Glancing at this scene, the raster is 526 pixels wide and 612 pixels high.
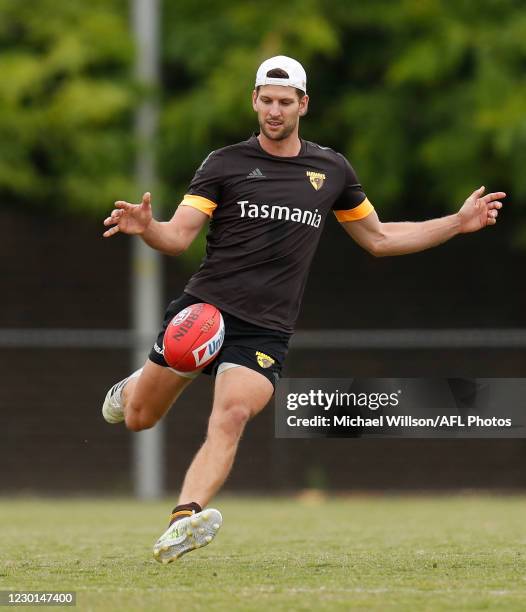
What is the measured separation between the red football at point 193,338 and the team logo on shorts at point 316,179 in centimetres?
93

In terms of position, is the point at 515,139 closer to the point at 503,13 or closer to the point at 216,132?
the point at 503,13

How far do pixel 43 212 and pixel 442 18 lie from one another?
5483 mm

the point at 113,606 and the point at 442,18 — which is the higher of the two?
the point at 442,18

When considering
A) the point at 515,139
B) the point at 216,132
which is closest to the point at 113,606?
the point at 515,139

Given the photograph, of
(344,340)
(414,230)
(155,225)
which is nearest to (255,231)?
(155,225)

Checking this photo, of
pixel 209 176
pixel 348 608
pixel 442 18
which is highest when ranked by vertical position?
pixel 442 18

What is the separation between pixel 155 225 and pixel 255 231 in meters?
0.61

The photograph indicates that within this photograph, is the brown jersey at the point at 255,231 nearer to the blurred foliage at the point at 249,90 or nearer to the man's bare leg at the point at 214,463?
the man's bare leg at the point at 214,463

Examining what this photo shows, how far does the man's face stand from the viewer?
6.99 m

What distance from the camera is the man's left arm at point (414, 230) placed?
300 inches

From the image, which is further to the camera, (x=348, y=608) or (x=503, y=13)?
(x=503, y=13)

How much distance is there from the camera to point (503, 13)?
15.3 m

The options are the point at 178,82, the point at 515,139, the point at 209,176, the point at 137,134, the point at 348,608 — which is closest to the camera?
the point at 348,608

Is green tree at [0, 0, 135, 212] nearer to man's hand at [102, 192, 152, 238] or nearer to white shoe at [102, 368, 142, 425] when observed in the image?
white shoe at [102, 368, 142, 425]
